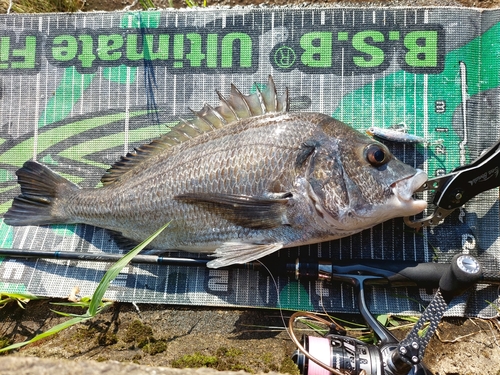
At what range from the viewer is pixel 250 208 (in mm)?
2469

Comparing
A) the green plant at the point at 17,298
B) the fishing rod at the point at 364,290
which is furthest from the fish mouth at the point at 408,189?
the green plant at the point at 17,298

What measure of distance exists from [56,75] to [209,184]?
6.26 feet

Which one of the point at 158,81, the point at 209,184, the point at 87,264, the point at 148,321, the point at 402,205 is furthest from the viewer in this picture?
the point at 158,81

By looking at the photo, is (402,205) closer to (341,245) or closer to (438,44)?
(341,245)

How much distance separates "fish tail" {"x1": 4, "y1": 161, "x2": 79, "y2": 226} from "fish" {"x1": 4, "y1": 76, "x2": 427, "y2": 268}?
2.9 inches

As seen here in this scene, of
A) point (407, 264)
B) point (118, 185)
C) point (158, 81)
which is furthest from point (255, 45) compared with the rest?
point (407, 264)

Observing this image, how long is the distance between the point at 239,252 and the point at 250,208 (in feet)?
1.01

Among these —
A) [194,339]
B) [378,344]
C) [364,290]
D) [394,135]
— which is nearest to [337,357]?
[378,344]

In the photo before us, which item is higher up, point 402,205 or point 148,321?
point 402,205

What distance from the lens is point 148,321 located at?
9.21 ft

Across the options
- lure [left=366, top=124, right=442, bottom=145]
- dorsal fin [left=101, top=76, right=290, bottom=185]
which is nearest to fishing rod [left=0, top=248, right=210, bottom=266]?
dorsal fin [left=101, top=76, right=290, bottom=185]

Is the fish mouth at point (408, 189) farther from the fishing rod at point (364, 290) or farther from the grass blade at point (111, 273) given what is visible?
the grass blade at point (111, 273)

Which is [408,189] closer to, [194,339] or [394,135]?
[394,135]

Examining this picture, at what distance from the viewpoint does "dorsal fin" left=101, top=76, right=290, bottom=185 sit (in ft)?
9.02
